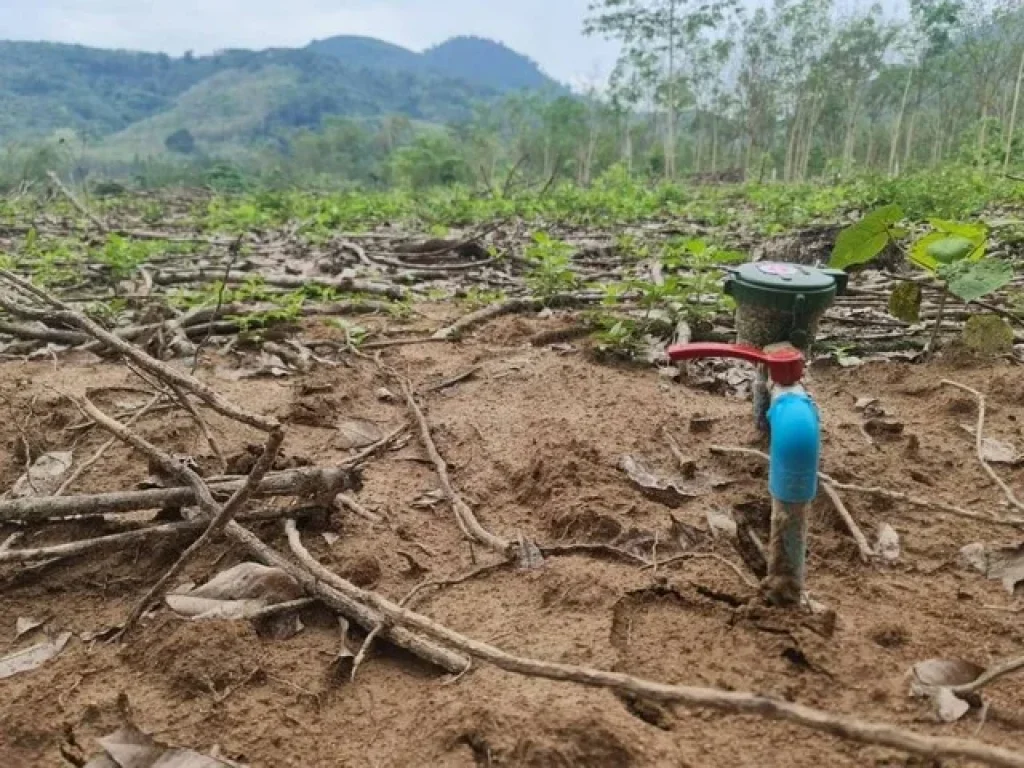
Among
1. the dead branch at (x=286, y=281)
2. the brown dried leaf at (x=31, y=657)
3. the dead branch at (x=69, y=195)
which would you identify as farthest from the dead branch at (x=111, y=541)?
the dead branch at (x=69, y=195)

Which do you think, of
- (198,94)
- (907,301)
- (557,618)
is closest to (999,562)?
(557,618)

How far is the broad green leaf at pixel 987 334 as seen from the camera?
263cm

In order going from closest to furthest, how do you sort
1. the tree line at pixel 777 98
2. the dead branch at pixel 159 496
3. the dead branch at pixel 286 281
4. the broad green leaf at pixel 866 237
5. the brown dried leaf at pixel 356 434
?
1. the dead branch at pixel 159 496
2. the broad green leaf at pixel 866 237
3. the brown dried leaf at pixel 356 434
4. the dead branch at pixel 286 281
5. the tree line at pixel 777 98

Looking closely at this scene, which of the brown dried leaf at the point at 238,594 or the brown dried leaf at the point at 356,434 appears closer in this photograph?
the brown dried leaf at the point at 238,594

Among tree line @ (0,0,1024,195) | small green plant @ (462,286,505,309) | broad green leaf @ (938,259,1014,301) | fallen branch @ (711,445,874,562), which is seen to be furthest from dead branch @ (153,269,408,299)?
tree line @ (0,0,1024,195)

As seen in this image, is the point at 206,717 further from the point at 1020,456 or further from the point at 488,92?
the point at 488,92

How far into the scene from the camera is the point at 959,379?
2.59 meters

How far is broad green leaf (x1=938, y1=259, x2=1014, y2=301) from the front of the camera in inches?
91.1

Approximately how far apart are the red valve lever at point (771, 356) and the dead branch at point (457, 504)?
2.01 feet

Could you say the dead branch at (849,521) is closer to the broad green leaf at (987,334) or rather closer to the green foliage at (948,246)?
the green foliage at (948,246)

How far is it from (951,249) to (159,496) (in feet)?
7.30

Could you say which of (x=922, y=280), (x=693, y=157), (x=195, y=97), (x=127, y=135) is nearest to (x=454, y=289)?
(x=922, y=280)

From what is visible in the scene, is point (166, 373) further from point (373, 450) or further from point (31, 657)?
point (373, 450)

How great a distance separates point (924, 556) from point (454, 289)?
3.83 metres
